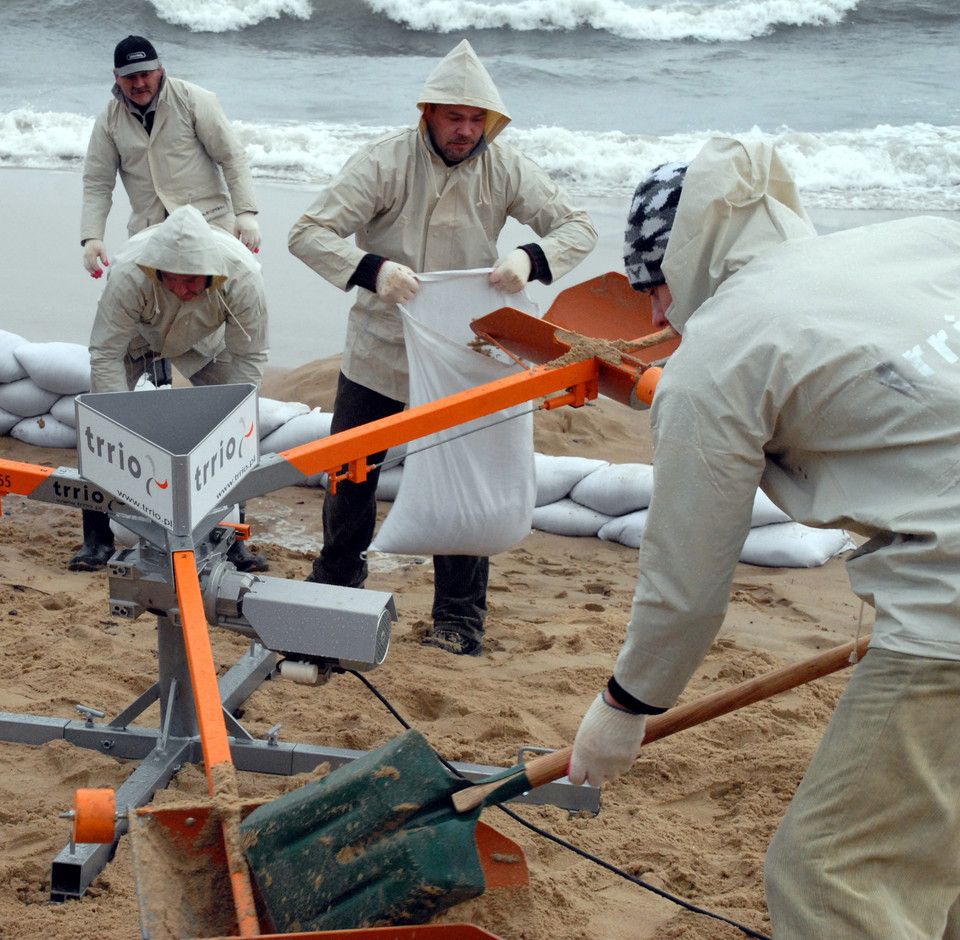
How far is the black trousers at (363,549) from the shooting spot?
3420mm

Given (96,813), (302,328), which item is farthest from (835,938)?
(302,328)

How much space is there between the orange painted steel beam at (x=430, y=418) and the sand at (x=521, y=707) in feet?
2.47

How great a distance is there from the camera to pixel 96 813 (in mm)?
1908

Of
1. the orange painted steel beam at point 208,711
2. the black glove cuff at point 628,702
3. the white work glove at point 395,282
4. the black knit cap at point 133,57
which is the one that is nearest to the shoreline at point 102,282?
the black knit cap at point 133,57

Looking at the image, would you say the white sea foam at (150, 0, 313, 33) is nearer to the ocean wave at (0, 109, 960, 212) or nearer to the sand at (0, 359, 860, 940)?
the ocean wave at (0, 109, 960, 212)

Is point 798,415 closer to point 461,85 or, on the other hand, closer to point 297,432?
point 461,85

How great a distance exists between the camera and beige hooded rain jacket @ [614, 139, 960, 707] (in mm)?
1481

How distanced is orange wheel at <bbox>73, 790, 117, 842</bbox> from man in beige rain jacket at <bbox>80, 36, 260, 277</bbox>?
112 inches

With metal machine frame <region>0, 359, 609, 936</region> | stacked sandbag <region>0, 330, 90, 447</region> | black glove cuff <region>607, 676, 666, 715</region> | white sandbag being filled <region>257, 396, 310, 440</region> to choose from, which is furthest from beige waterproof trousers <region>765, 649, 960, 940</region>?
stacked sandbag <region>0, 330, 90, 447</region>

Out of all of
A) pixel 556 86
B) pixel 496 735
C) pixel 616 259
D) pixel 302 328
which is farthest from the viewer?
pixel 556 86

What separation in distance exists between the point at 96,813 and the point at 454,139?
2.08m

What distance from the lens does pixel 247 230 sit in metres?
4.45

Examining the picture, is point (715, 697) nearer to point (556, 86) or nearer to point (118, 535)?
point (118, 535)

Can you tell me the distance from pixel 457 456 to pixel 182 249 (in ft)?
3.47
